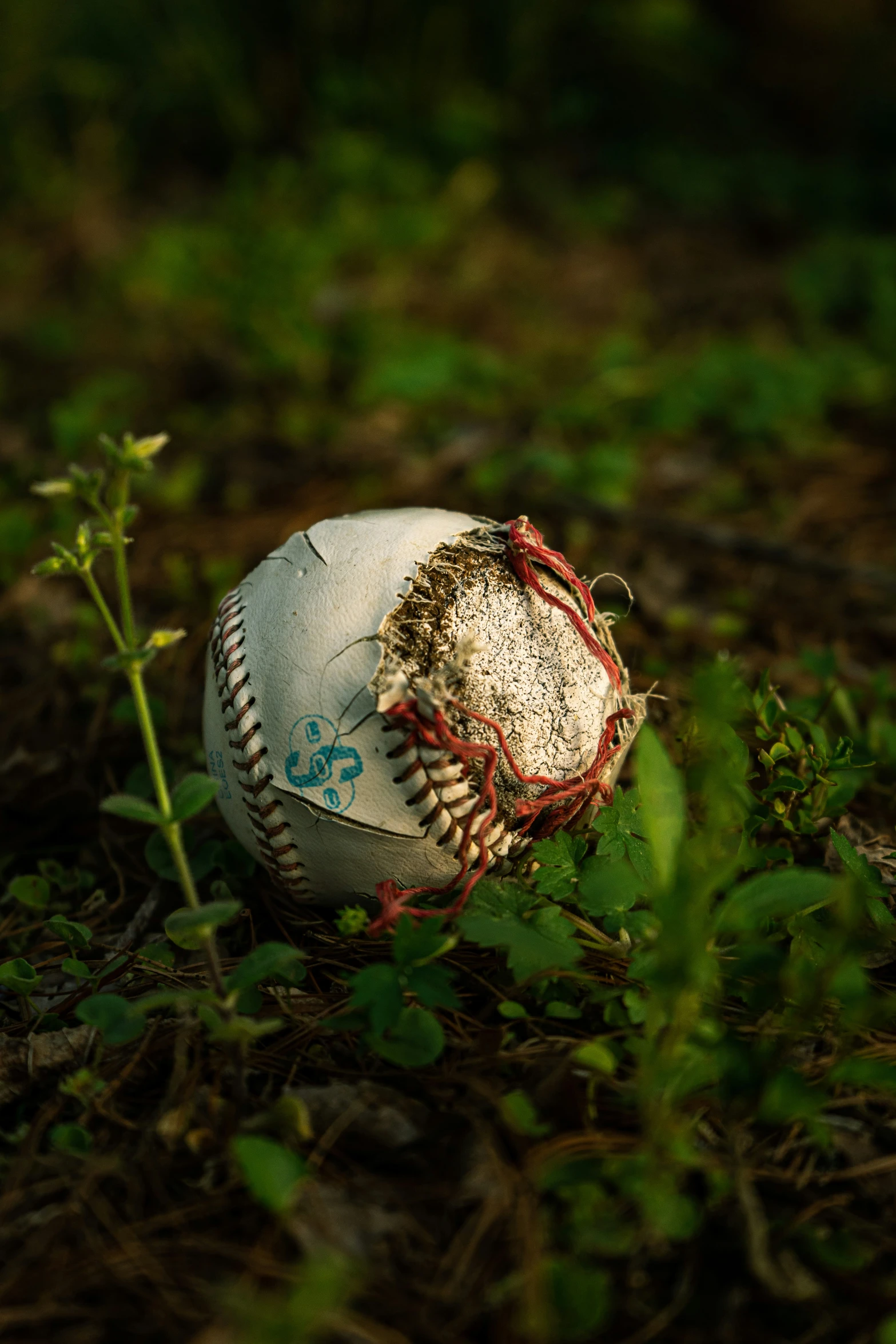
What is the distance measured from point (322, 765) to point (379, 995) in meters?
0.44

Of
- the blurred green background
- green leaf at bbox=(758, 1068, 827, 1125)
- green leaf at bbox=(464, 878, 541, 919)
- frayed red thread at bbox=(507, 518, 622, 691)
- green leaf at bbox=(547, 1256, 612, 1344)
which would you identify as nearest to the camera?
green leaf at bbox=(547, 1256, 612, 1344)

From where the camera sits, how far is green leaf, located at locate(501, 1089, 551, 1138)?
4.71 feet

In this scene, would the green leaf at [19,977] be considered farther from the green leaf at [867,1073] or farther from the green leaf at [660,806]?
the green leaf at [867,1073]

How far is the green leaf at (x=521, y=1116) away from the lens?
1.44m

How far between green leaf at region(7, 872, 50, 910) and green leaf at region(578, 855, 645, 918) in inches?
46.8

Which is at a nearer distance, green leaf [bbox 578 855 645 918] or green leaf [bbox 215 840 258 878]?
green leaf [bbox 578 855 645 918]

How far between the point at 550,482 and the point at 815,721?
168cm

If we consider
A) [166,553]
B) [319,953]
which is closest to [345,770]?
[319,953]

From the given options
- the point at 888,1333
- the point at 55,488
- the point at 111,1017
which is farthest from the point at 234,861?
the point at 888,1333

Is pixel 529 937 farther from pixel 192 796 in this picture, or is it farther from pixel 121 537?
pixel 121 537

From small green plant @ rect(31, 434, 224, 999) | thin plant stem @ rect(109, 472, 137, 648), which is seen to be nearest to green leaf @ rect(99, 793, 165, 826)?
small green plant @ rect(31, 434, 224, 999)

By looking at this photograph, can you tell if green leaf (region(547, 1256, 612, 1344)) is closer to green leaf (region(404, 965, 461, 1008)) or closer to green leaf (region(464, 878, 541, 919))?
green leaf (region(404, 965, 461, 1008))

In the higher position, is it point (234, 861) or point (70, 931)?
point (70, 931)

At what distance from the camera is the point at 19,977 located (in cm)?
183
